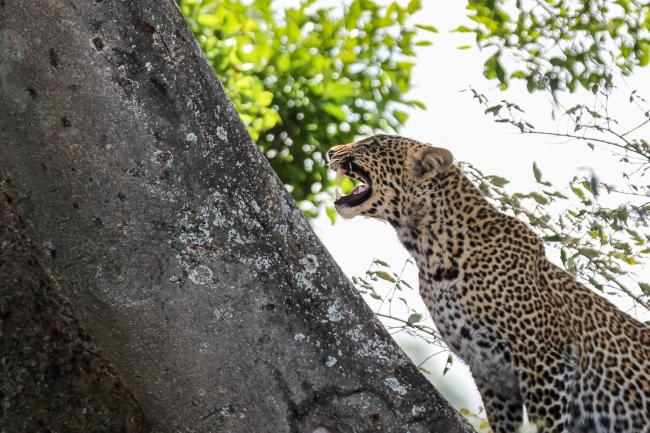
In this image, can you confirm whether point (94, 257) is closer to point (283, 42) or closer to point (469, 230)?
point (469, 230)

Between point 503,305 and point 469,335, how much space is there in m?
0.24

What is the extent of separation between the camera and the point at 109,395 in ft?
10.8

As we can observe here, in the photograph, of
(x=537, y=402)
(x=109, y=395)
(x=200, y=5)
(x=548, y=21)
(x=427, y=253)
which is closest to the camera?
(x=109, y=395)

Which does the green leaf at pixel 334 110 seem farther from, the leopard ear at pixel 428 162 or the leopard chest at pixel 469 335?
the leopard chest at pixel 469 335

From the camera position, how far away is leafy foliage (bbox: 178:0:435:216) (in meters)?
12.1

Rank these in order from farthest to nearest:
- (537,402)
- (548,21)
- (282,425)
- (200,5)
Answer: (200,5) → (548,21) → (537,402) → (282,425)

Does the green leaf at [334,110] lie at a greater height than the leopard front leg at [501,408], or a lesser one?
lesser

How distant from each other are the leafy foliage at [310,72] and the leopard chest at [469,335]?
20.4ft

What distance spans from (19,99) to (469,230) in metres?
3.07

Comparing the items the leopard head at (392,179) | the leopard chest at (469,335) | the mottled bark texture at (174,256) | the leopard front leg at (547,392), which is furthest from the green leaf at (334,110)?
the mottled bark texture at (174,256)

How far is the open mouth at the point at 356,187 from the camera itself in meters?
6.15

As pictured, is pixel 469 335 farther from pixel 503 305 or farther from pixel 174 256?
pixel 174 256

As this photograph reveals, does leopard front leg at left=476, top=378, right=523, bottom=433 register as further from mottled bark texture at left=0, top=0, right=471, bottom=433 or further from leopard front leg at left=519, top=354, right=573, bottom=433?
mottled bark texture at left=0, top=0, right=471, bottom=433

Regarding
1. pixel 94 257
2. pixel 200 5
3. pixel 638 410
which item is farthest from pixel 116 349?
pixel 200 5
